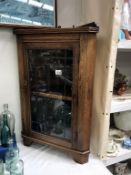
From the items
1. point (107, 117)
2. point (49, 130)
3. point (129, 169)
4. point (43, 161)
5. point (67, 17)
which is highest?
point (67, 17)

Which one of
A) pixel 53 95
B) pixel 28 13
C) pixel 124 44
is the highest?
pixel 28 13

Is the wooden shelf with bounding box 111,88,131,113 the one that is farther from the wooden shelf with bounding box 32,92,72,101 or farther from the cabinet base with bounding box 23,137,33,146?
the cabinet base with bounding box 23,137,33,146

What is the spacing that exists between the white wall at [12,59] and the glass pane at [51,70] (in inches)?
5.5

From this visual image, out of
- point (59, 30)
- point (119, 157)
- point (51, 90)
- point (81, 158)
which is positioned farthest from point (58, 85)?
point (119, 157)

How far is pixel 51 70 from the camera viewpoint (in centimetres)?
99

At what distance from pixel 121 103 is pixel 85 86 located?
272 millimetres

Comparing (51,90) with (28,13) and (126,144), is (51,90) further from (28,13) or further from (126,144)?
(126,144)

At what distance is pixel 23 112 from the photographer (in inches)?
43.4

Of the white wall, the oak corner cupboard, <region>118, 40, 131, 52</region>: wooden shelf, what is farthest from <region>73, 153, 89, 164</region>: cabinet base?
<region>118, 40, 131, 52</region>: wooden shelf

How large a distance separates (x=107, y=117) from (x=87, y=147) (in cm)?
19

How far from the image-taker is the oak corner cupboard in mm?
876

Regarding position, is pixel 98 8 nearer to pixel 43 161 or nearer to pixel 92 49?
pixel 92 49

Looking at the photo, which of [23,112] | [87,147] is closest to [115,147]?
[87,147]

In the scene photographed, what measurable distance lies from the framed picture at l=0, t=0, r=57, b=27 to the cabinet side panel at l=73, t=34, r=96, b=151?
0.34 m
